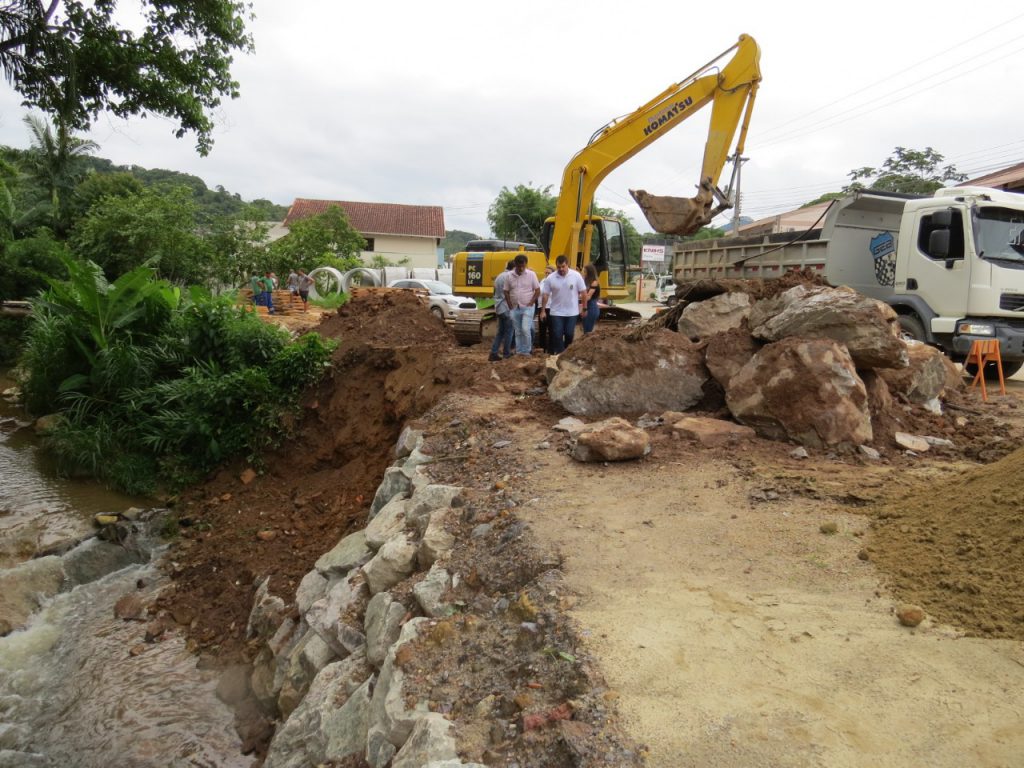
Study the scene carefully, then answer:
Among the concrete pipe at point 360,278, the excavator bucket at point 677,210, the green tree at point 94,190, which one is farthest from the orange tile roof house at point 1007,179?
the green tree at point 94,190

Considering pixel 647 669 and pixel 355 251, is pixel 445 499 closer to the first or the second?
pixel 647 669

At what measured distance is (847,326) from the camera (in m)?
5.82

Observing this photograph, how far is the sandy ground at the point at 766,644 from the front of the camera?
2.38 m

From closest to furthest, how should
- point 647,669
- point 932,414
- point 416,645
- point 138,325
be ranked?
point 647,669 → point 416,645 → point 932,414 → point 138,325

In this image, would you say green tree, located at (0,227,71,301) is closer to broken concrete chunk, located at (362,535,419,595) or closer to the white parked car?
the white parked car

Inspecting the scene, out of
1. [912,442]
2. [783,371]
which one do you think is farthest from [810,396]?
[912,442]

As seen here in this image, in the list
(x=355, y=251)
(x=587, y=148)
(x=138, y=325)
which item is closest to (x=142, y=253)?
(x=355, y=251)

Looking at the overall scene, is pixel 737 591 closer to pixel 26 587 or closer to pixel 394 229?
pixel 26 587

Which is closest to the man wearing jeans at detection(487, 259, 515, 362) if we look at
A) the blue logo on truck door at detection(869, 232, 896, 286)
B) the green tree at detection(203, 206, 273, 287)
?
the blue logo on truck door at detection(869, 232, 896, 286)

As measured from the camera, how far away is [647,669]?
283cm

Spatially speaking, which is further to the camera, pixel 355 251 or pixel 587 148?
pixel 355 251

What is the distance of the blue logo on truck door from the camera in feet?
33.3

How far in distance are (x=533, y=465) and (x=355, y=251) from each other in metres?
28.7

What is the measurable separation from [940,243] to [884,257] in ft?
4.52
